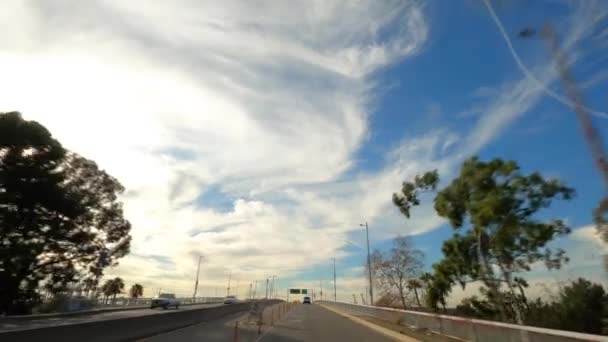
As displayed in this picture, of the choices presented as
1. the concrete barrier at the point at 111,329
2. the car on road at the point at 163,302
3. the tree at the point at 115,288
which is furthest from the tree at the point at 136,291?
the concrete barrier at the point at 111,329

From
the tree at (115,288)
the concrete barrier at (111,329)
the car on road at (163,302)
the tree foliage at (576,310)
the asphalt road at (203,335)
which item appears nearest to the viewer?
the concrete barrier at (111,329)

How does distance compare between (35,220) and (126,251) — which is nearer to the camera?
(35,220)

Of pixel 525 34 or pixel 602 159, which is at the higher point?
pixel 525 34

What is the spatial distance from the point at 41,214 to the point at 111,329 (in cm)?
2968

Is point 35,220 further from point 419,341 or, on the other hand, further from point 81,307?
point 419,341

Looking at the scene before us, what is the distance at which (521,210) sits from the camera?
34812 millimetres

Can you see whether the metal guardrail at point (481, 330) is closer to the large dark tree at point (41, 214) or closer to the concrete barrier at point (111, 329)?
the concrete barrier at point (111, 329)

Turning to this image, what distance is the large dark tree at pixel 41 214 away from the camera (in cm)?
3494

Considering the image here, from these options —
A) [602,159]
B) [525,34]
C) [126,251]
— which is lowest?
[602,159]

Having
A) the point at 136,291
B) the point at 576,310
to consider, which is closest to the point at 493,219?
the point at 576,310

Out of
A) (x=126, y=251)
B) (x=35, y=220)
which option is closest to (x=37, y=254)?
(x=35, y=220)

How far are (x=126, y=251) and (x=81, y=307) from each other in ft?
29.6

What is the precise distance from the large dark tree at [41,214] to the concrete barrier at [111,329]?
18393 mm

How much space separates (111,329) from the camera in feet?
47.2
